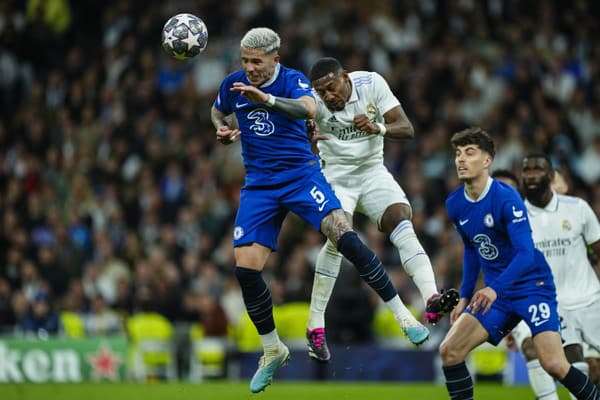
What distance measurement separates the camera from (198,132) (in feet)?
67.0

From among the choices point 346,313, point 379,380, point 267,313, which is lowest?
point 379,380

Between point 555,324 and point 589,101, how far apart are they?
10559mm

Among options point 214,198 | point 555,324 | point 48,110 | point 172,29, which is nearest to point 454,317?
point 555,324

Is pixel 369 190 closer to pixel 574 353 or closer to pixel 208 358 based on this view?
pixel 574 353

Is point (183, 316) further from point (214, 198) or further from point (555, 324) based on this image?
point (555, 324)

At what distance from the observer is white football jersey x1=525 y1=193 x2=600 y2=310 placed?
1074 cm

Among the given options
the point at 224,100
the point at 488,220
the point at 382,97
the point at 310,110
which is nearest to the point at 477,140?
the point at 488,220

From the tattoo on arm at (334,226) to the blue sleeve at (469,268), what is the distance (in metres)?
1.04

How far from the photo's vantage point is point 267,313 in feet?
32.9

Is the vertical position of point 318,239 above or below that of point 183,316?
above

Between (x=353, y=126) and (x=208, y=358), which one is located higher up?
(x=353, y=126)

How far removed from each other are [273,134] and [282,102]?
569 mm

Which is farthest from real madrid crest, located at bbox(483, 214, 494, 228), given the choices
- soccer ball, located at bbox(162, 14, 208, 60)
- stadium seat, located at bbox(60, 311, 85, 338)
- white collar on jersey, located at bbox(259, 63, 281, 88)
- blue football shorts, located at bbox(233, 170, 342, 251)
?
stadium seat, located at bbox(60, 311, 85, 338)

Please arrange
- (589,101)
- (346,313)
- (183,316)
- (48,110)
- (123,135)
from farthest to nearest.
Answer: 1. (48,110)
2. (123,135)
3. (589,101)
4. (183,316)
5. (346,313)
